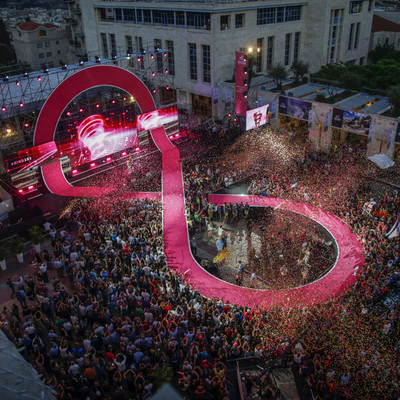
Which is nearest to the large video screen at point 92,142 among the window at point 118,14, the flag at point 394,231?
the flag at point 394,231

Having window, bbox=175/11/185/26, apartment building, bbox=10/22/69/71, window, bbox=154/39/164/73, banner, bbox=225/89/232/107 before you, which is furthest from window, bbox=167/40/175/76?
apartment building, bbox=10/22/69/71

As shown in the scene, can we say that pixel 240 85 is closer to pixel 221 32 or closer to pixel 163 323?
pixel 221 32

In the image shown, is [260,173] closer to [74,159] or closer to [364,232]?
[364,232]

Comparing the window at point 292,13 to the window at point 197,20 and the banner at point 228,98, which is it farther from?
the banner at point 228,98

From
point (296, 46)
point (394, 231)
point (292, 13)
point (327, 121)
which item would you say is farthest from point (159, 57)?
point (394, 231)

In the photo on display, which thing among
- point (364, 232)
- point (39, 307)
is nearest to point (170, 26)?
point (364, 232)
